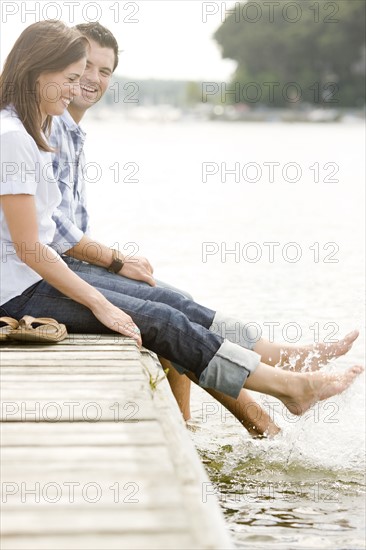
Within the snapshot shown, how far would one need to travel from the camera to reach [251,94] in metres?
118

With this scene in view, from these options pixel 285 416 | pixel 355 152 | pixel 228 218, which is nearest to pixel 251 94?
pixel 355 152

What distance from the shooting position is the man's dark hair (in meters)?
5.29

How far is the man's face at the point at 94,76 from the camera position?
539 centimetres

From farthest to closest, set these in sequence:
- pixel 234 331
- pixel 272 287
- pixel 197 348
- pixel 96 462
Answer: pixel 272 287, pixel 234 331, pixel 197 348, pixel 96 462

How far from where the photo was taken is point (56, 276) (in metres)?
4.44

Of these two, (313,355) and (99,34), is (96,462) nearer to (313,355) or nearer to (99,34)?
(313,355)

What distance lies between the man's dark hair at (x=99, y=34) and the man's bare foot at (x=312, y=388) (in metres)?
1.89

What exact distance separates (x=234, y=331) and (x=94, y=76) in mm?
1473

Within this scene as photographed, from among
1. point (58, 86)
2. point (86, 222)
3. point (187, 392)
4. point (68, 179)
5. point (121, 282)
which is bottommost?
point (187, 392)

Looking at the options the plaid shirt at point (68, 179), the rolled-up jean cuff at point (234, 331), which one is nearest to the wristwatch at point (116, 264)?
the plaid shirt at point (68, 179)

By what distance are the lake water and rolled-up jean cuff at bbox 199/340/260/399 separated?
564 millimetres

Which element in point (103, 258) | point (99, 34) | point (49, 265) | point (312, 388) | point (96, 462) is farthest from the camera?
point (99, 34)

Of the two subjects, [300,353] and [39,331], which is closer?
[39,331]

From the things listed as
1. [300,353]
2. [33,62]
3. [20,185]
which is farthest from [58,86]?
[300,353]
